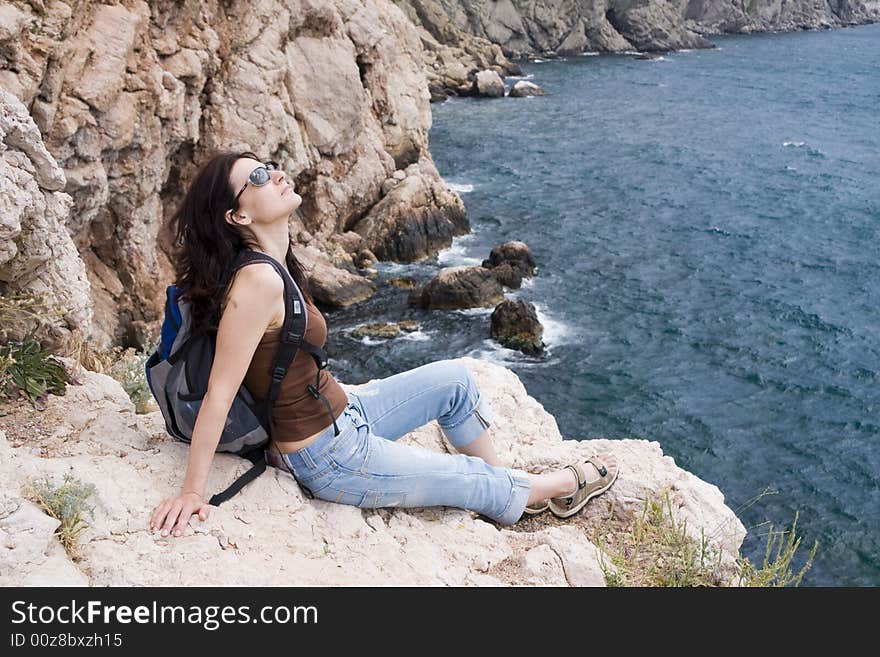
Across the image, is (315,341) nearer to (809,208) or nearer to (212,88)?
(212,88)

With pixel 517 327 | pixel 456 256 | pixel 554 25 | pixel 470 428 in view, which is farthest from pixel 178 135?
pixel 554 25

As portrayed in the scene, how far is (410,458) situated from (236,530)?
1.15 meters

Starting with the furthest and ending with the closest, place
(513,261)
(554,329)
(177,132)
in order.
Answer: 1. (513,261)
2. (554,329)
3. (177,132)

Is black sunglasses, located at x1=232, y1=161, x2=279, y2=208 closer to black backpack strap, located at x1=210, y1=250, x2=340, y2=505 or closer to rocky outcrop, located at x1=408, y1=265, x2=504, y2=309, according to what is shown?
black backpack strap, located at x1=210, y1=250, x2=340, y2=505

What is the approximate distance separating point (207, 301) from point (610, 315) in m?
22.1

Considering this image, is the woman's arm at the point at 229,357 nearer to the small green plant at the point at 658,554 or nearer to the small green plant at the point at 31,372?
the small green plant at the point at 31,372

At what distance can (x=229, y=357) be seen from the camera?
460cm

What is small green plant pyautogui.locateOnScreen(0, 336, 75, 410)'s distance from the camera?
5.59 m

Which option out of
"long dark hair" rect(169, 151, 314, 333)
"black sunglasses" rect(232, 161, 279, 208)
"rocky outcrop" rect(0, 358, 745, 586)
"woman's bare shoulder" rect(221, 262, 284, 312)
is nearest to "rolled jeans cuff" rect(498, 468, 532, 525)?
"rocky outcrop" rect(0, 358, 745, 586)

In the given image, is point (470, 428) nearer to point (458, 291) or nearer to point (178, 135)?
point (178, 135)

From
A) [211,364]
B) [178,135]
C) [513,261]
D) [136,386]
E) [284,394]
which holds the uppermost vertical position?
[211,364]

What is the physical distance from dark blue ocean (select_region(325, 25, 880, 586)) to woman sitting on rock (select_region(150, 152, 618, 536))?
14.1 feet

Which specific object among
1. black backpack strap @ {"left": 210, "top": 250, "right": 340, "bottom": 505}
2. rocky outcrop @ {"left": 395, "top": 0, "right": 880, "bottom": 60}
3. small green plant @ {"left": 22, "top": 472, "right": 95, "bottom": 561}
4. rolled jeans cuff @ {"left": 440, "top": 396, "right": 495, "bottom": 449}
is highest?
black backpack strap @ {"left": 210, "top": 250, "right": 340, "bottom": 505}

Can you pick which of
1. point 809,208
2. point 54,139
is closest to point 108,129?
point 54,139
